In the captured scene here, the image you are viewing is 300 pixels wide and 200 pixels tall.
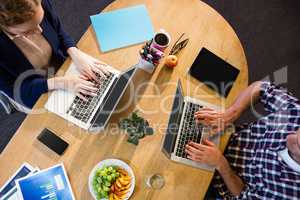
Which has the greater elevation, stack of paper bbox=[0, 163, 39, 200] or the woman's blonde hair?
the woman's blonde hair

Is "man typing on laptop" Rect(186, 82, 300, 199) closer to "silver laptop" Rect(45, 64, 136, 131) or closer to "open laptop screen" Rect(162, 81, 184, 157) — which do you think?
"open laptop screen" Rect(162, 81, 184, 157)

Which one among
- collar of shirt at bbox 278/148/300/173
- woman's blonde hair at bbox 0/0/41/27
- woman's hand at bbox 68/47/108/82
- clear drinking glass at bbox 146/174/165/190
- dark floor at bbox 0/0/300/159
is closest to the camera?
woman's blonde hair at bbox 0/0/41/27

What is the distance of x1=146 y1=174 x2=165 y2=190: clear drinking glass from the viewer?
1.44 metres

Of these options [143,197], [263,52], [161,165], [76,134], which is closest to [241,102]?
[161,165]

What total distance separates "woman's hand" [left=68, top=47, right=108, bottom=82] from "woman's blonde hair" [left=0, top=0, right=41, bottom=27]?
345mm

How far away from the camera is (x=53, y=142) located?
146 cm

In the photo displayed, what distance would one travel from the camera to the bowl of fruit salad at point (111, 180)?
4.51ft

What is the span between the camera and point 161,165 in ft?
4.84

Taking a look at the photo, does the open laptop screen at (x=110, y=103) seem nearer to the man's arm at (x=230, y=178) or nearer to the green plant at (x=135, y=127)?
the green plant at (x=135, y=127)

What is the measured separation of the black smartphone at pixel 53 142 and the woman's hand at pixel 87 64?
299mm

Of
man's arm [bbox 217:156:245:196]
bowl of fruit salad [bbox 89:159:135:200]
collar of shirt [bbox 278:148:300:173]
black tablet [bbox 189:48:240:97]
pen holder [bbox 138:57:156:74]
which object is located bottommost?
bowl of fruit salad [bbox 89:159:135:200]

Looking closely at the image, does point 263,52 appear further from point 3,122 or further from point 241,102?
point 3,122

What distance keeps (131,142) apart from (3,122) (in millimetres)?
1114

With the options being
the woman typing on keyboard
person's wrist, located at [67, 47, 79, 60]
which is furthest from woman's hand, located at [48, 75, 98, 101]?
person's wrist, located at [67, 47, 79, 60]
